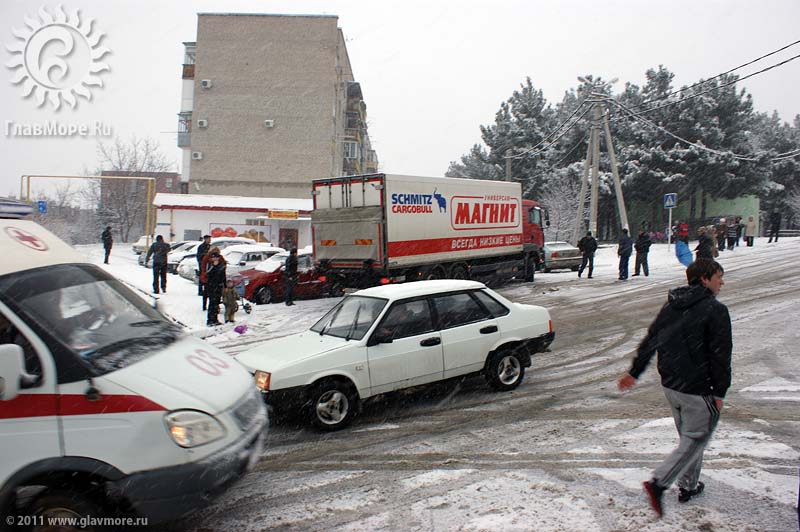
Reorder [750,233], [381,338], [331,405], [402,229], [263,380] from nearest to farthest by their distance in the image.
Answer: [263,380] → [331,405] → [381,338] → [402,229] → [750,233]

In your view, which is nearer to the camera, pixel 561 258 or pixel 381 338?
pixel 381 338

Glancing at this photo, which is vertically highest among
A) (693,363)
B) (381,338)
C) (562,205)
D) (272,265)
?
(562,205)

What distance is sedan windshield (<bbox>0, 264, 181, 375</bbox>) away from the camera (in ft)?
11.9

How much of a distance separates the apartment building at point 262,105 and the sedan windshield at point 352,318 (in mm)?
41095

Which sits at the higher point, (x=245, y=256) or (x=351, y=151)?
(x=351, y=151)

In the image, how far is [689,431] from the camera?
12.9 feet

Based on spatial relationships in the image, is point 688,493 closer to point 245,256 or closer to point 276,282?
point 276,282

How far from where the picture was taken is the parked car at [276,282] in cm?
1617

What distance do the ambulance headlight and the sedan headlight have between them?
2.10 metres

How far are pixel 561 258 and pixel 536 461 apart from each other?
61.7 feet

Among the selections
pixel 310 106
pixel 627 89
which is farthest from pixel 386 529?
pixel 627 89

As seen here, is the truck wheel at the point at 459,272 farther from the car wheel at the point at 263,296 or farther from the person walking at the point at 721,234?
the person walking at the point at 721,234

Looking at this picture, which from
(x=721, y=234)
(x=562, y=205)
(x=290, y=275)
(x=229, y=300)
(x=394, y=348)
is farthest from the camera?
(x=562, y=205)

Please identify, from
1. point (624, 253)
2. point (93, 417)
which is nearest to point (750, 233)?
point (624, 253)
